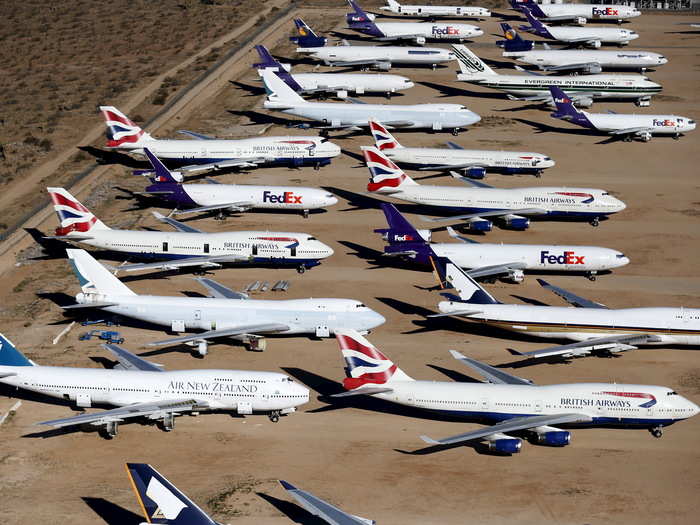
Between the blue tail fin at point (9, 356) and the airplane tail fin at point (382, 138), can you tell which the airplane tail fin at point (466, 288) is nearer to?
the blue tail fin at point (9, 356)

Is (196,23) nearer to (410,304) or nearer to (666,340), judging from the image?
→ (410,304)

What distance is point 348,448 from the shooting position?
68875mm

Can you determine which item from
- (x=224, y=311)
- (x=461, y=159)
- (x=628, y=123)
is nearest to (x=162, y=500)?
(x=224, y=311)

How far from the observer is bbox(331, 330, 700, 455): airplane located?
69.5m

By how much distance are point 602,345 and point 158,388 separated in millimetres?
31488

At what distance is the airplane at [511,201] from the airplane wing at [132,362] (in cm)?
3981

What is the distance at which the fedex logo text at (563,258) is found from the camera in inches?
3716

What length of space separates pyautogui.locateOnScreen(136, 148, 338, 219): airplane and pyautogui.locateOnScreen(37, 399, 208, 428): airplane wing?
39031 mm

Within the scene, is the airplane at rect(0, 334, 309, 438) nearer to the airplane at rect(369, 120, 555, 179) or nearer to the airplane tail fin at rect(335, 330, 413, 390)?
the airplane tail fin at rect(335, 330, 413, 390)

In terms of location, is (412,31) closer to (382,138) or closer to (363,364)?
(382,138)

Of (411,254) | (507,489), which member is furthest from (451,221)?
(507,489)

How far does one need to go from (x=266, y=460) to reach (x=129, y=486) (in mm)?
8341

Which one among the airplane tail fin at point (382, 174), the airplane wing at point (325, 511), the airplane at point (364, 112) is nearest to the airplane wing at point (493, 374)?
the airplane wing at point (325, 511)

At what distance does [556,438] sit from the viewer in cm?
6800
